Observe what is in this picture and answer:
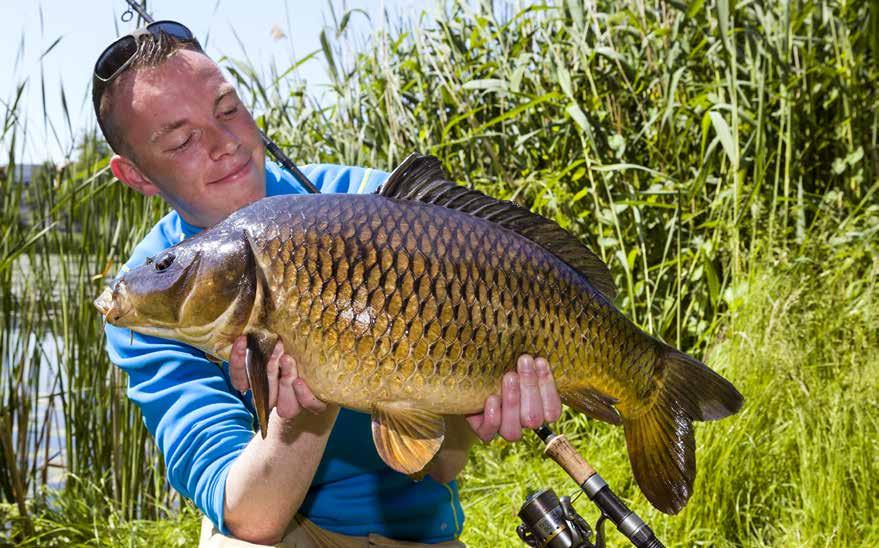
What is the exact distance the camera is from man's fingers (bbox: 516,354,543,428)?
4.19 ft

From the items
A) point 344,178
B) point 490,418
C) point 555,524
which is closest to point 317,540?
point 555,524

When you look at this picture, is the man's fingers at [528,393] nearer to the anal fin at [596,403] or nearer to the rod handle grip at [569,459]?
the anal fin at [596,403]

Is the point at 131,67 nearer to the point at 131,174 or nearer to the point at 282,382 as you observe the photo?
the point at 131,174

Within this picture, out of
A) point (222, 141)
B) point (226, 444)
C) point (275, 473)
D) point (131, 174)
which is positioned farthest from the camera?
point (131, 174)

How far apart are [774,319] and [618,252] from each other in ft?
1.79

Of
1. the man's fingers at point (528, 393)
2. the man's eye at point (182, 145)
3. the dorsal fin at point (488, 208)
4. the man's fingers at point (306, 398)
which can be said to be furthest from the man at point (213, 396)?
the dorsal fin at point (488, 208)

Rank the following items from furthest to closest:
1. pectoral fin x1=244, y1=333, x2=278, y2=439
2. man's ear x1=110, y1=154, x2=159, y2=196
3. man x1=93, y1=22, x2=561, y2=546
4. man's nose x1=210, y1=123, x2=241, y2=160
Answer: man's ear x1=110, y1=154, x2=159, y2=196
man's nose x1=210, y1=123, x2=241, y2=160
man x1=93, y1=22, x2=561, y2=546
pectoral fin x1=244, y1=333, x2=278, y2=439

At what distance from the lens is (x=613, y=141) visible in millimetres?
3158

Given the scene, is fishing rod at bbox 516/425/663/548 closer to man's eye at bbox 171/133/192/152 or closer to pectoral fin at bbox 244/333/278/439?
pectoral fin at bbox 244/333/278/439

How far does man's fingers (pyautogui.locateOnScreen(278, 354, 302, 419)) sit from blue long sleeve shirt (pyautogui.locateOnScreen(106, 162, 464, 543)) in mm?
294

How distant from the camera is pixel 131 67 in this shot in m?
1.71

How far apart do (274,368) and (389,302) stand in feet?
0.56

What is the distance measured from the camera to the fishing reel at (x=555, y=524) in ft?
5.00

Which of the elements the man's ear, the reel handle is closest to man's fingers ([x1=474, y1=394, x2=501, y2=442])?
the reel handle
